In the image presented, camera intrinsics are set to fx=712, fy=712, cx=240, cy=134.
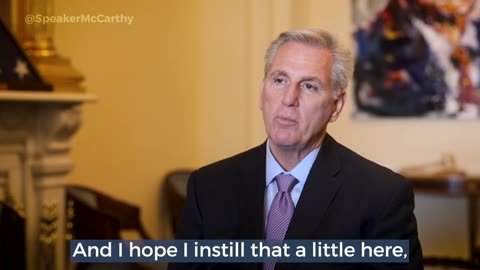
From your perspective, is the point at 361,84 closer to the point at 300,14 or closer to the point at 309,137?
the point at 300,14

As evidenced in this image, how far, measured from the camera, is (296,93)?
4.90ft

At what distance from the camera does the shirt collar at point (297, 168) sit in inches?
61.4

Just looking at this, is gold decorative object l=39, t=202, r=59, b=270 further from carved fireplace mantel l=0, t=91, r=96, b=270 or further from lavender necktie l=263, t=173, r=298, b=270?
lavender necktie l=263, t=173, r=298, b=270

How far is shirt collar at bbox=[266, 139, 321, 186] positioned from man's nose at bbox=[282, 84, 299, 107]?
15cm

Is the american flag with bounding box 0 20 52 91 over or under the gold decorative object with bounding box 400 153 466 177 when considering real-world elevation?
over

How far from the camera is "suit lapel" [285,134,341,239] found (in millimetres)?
1482

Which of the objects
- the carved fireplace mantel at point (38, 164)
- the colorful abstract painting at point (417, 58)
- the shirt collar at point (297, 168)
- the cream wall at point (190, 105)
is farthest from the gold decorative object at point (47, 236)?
the colorful abstract painting at point (417, 58)

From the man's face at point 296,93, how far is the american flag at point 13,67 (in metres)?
1.54

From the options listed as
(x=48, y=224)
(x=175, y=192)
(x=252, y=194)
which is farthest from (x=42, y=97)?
(x=175, y=192)

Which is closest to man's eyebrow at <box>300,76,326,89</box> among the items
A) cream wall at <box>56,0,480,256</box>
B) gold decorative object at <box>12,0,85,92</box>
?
gold decorative object at <box>12,0,85,92</box>

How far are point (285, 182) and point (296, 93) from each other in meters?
0.20

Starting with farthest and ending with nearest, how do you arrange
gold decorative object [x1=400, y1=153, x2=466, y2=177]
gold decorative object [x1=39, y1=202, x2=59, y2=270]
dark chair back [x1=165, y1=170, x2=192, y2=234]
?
gold decorative object [x1=400, y1=153, x2=466, y2=177]
dark chair back [x1=165, y1=170, x2=192, y2=234]
gold decorative object [x1=39, y1=202, x2=59, y2=270]

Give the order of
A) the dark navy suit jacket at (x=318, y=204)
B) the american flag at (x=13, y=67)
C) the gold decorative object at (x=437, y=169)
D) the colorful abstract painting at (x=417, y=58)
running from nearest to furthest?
the dark navy suit jacket at (x=318, y=204), the american flag at (x=13, y=67), the gold decorative object at (x=437, y=169), the colorful abstract painting at (x=417, y=58)

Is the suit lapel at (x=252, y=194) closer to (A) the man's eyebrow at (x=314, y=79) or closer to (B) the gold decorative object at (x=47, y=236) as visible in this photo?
(A) the man's eyebrow at (x=314, y=79)
